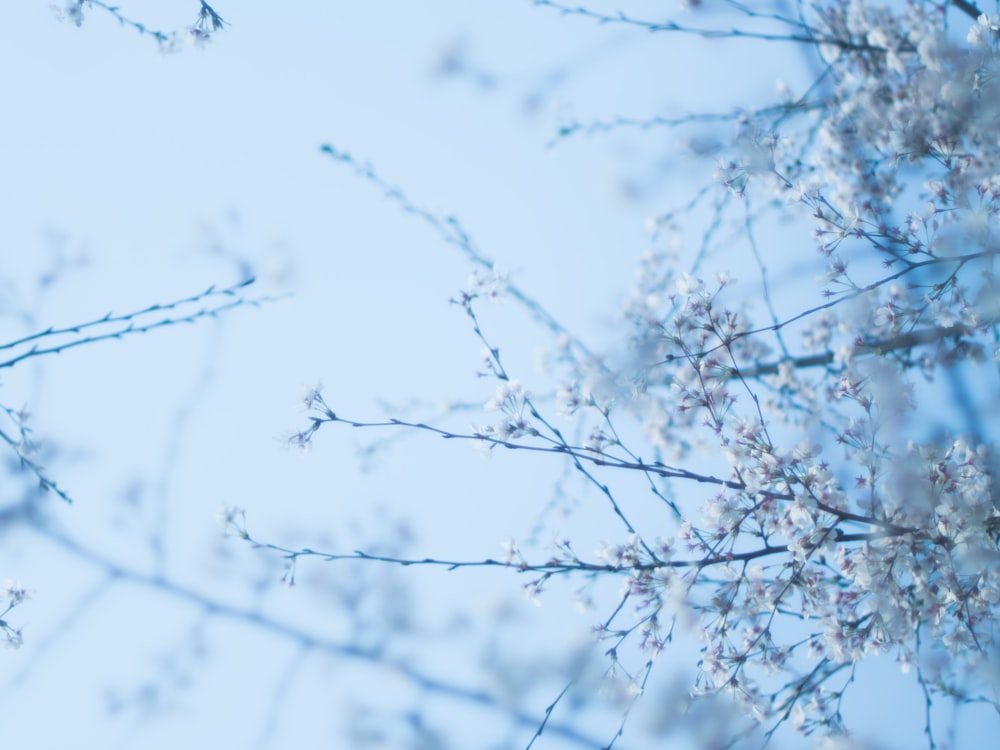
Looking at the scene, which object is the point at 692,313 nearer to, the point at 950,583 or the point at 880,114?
the point at 950,583

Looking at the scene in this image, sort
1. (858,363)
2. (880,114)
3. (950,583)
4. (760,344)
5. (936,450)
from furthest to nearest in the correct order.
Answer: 1. (760,344)
2. (880,114)
3. (858,363)
4. (936,450)
5. (950,583)

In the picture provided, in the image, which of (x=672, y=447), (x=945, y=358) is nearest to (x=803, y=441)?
(x=945, y=358)

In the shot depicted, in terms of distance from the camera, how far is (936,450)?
6.56ft

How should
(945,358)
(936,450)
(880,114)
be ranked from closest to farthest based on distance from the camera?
(936,450), (945,358), (880,114)

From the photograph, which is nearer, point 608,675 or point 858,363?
point 608,675

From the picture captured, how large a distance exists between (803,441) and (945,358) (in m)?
1.28

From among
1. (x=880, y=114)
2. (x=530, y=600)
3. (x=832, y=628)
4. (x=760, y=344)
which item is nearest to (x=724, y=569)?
(x=832, y=628)

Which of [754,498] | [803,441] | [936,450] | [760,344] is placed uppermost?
[760,344]

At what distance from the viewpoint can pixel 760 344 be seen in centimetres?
353

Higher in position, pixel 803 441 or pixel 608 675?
pixel 803 441

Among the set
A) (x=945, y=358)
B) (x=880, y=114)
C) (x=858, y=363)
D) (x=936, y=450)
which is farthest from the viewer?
(x=880, y=114)

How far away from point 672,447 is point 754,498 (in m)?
1.72

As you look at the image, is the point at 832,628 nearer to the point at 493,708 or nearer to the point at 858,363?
the point at 858,363

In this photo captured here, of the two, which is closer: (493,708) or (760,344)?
(493,708)
